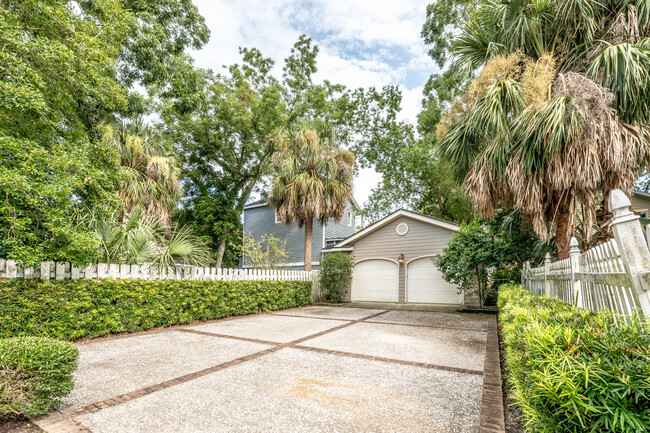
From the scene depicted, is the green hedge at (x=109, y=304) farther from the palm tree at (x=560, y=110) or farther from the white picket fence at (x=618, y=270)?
the white picket fence at (x=618, y=270)

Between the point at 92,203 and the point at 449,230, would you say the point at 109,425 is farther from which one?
the point at 449,230

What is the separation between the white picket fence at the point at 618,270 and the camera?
172cm

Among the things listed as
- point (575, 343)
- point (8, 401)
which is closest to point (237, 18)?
point (8, 401)

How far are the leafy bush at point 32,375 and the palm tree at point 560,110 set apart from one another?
20.0ft

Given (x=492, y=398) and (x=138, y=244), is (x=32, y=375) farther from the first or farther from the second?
(x=138, y=244)

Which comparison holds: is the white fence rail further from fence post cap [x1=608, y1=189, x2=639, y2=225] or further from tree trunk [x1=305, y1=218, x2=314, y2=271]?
fence post cap [x1=608, y1=189, x2=639, y2=225]

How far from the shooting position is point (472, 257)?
8688mm

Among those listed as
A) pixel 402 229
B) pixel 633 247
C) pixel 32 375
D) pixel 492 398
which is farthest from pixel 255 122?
pixel 633 247

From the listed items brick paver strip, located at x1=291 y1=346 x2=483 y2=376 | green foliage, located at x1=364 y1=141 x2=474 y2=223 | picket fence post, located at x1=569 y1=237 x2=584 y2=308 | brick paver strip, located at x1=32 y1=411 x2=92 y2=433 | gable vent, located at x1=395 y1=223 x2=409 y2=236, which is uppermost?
green foliage, located at x1=364 y1=141 x2=474 y2=223

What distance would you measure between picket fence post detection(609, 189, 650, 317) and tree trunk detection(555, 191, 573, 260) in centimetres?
388

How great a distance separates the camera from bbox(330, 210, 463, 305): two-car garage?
38.1ft

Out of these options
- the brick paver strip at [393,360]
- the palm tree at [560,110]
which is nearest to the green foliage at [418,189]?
the palm tree at [560,110]

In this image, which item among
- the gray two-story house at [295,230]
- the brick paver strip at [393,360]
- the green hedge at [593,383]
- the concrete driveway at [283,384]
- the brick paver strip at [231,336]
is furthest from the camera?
the gray two-story house at [295,230]

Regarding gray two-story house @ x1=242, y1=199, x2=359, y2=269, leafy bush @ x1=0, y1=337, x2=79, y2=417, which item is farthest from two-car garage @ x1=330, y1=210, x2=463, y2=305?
leafy bush @ x1=0, y1=337, x2=79, y2=417
